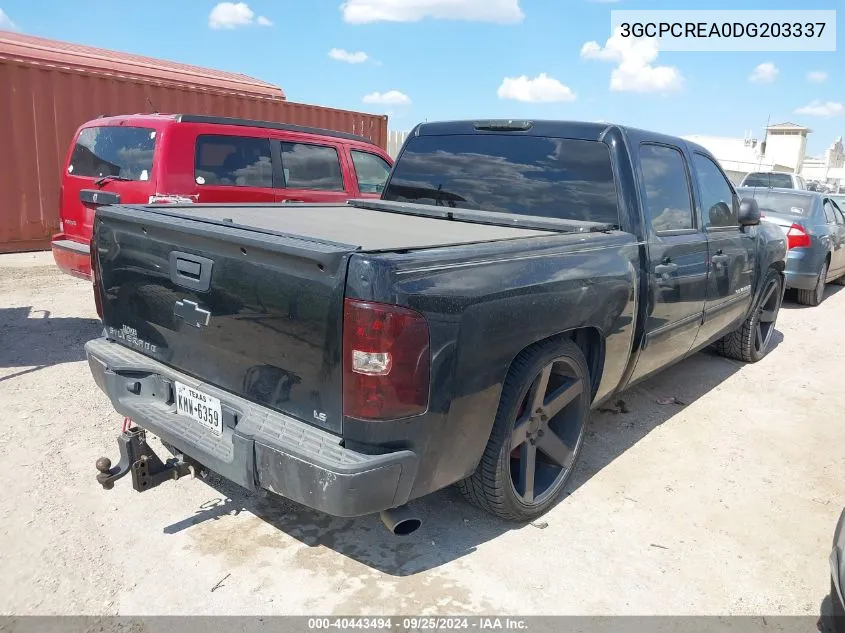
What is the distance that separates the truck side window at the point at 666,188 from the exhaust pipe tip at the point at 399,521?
7.34 ft

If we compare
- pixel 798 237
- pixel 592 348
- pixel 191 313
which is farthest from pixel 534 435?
pixel 798 237

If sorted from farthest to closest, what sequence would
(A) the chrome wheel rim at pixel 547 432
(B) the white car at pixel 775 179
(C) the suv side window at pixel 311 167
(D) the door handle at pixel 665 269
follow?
(B) the white car at pixel 775 179, (C) the suv side window at pixel 311 167, (D) the door handle at pixel 665 269, (A) the chrome wheel rim at pixel 547 432

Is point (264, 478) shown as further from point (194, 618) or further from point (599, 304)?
point (599, 304)

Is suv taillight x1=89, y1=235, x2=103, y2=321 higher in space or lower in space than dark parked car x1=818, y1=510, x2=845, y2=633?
higher

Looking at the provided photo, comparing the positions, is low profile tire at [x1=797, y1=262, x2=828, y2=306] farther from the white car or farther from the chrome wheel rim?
the white car

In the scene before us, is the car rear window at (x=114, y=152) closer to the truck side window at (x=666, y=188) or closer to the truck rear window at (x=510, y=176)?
the truck rear window at (x=510, y=176)

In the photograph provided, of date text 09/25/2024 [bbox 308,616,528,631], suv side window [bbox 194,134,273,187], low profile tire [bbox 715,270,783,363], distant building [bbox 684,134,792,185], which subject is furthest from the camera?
distant building [bbox 684,134,792,185]

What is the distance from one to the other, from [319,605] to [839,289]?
1122 cm

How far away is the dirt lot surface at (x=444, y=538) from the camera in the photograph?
2566 millimetres

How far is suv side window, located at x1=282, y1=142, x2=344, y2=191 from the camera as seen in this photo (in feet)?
21.2

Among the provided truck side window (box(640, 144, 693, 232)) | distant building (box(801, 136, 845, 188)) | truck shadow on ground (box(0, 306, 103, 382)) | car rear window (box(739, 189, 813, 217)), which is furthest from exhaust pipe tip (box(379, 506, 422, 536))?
distant building (box(801, 136, 845, 188))

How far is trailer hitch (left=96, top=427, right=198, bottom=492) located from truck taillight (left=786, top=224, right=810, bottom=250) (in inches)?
327

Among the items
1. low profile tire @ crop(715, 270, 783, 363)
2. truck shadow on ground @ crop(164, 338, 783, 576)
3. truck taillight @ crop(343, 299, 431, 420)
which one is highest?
truck taillight @ crop(343, 299, 431, 420)

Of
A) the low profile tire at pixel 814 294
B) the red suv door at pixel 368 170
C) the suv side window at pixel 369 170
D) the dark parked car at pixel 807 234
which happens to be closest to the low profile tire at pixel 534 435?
the red suv door at pixel 368 170
